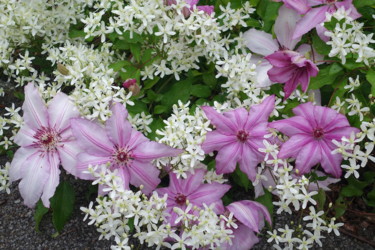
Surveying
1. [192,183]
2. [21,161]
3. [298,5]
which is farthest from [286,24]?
[21,161]

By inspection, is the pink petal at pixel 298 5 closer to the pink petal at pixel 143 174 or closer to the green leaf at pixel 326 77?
the green leaf at pixel 326 77

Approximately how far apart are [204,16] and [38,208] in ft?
2.66

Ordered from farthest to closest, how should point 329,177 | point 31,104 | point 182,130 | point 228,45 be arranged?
1. point 228,45
2. point 329,177
3. point 31,104
4. point 182,130

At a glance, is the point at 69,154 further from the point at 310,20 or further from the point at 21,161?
the point at 310,20

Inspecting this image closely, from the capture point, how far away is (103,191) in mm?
1483

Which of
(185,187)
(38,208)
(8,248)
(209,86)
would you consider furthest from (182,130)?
(8,248)

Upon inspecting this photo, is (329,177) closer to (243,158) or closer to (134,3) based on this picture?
(243,158)

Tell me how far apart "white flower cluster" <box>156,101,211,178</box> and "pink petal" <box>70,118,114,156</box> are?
15 cm

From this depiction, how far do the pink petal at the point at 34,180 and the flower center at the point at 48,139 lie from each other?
0.15 ft

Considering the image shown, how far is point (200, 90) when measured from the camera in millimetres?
1760

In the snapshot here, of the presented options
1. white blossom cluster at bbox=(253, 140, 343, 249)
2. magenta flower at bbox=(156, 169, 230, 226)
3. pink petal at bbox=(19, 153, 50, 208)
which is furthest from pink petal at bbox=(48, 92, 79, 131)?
white blossom cluster at bbox=(253, 140, 343, 249)

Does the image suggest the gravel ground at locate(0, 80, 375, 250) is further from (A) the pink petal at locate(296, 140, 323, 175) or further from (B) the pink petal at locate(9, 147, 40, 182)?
(A) the pink petal at locate(296, 140, 323, 175)

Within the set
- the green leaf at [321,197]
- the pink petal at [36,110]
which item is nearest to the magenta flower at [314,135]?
the green leaf at [321,197]

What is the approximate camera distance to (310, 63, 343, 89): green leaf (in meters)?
1.62
